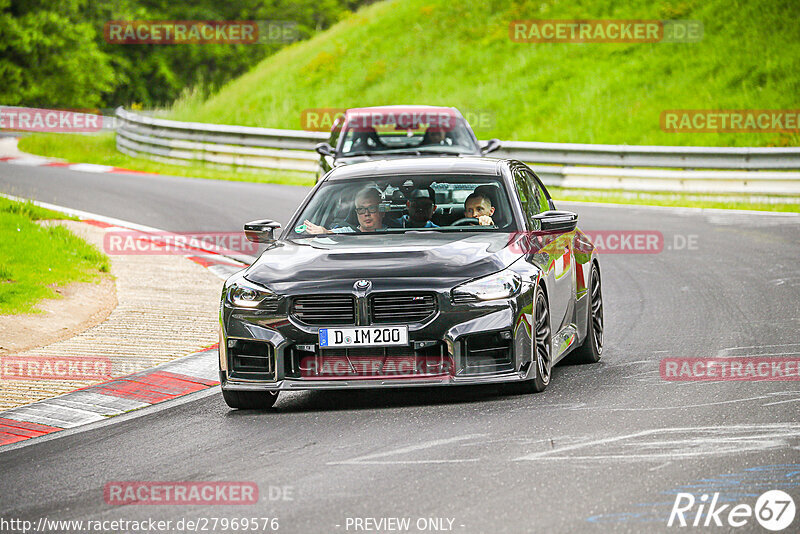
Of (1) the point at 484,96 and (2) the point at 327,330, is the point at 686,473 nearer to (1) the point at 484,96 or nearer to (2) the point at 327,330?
(2) the point at 327,330

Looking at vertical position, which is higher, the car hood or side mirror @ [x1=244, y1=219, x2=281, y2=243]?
side mirror @ [x1=244, y1=219, x2=281, y2=243]

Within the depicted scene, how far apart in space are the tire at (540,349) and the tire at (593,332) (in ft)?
4.11

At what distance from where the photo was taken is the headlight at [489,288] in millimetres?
8102

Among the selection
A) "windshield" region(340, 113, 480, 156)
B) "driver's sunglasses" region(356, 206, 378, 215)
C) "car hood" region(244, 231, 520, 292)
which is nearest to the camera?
"car hood" region(244, 231, 520, 292)

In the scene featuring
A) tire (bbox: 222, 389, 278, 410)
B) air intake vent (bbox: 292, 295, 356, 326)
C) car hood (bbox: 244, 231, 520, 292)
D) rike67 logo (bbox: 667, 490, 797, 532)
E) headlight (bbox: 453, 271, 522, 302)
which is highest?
car hood (bbox: 244, 231, 520, 292)

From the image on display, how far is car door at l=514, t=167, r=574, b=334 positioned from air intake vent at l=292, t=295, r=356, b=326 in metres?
1.47

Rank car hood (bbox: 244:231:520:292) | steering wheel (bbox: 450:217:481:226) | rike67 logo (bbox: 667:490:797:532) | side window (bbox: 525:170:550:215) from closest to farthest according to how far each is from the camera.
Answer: rike67 logo (bbox: 667:490:797:532), car hood (bbox: 244:231:520:292), steering wheel (bbox: 450:217:481:226), side window (bbox: 525:170:550:215)

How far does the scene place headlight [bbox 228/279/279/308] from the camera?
8.28 metres

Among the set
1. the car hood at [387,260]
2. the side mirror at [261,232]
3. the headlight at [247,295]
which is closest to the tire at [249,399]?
the headlight at [247,295]

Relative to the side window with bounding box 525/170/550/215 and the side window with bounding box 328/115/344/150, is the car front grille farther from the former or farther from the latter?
the side window with bounding box 328/115/344/150

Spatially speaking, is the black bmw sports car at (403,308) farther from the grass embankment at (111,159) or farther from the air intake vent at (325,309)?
the grass embankment at (111,159)

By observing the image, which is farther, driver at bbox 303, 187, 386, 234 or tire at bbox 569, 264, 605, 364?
tire at bbox 569, 264, 605, 364

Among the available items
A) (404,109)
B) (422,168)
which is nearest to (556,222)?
(422,168)

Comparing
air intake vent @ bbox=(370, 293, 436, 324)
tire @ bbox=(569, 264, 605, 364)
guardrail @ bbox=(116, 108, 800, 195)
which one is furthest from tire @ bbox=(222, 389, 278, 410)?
guardrail @ bbox=(116, 108, 800, 195)
